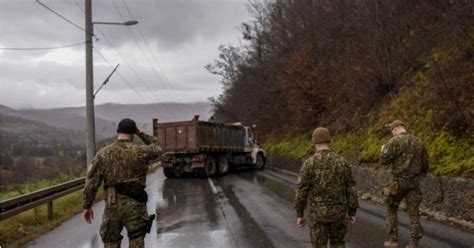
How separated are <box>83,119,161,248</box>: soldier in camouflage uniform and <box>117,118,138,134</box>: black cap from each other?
0.12 metres

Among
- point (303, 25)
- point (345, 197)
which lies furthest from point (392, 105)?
point (303, 25)

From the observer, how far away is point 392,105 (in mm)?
21578

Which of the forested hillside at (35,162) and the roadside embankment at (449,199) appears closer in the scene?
the roadside embankment at (449,199)

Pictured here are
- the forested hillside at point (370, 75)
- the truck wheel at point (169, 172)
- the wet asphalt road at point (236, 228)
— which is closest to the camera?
the wet asphalt road at point (236, 228)

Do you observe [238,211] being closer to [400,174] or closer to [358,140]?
[400,174]

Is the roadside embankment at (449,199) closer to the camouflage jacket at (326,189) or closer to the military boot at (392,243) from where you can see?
the military boot at (392,243)

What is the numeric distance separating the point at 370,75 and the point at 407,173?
1753cm


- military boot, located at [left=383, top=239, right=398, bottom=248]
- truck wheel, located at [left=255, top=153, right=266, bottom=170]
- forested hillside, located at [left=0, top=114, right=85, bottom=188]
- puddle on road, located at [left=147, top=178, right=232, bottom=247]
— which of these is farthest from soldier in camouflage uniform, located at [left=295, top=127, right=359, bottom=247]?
truck wheel, located at [left=255, top=153, right=266, bottom=170]

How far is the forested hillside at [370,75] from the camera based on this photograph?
48.6ft

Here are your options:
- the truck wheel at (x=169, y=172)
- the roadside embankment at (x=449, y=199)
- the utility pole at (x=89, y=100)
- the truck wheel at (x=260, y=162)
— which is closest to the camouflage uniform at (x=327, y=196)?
the roadside embankment at (x=449, y=199)

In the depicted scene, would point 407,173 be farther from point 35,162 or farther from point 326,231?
point 35,162

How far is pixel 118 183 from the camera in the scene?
6.14m

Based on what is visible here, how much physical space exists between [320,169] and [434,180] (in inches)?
275

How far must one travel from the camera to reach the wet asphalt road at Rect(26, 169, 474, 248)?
30.4 feet
